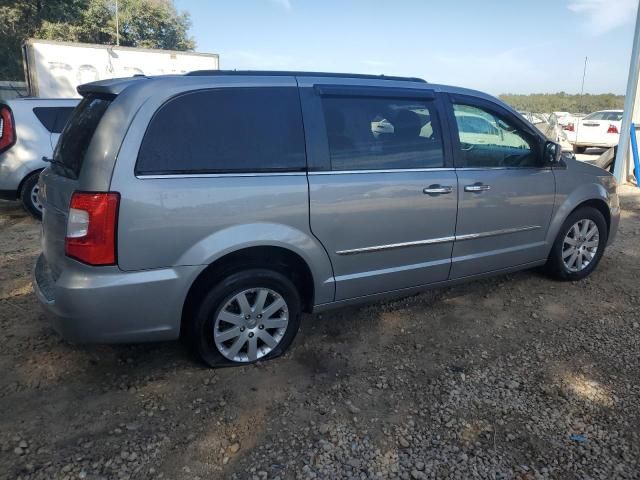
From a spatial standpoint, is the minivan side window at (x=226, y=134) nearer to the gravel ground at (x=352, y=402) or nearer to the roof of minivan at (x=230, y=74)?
the roof of minivan at (x=230, y=74)

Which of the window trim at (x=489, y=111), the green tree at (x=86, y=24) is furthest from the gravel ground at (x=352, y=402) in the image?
the green tree at (x=86, y=24)

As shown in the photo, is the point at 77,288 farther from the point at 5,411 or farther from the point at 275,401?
the point at 275,401

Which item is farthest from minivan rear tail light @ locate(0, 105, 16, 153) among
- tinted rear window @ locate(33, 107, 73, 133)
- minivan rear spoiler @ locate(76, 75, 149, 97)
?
minivan rear spoiler @ locate(76, 75, 149, 97)

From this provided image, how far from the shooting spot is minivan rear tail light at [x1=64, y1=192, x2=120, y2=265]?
2480 millimetres

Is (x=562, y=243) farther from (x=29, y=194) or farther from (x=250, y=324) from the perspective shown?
(x=29, y=194)

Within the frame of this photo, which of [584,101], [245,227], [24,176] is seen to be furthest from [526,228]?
[584,101]

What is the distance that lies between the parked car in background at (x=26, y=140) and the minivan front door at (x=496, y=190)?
525cm

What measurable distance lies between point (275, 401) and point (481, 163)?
227 centimetres

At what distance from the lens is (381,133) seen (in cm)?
333

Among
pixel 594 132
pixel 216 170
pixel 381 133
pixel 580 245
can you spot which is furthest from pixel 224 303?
pixel 594 132

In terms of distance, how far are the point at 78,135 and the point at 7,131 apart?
4451 millimetres

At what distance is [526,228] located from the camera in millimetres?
4059

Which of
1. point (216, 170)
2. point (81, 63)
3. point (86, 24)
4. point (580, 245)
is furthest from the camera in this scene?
point (86, 24)

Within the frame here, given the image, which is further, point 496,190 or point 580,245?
point 580,245
